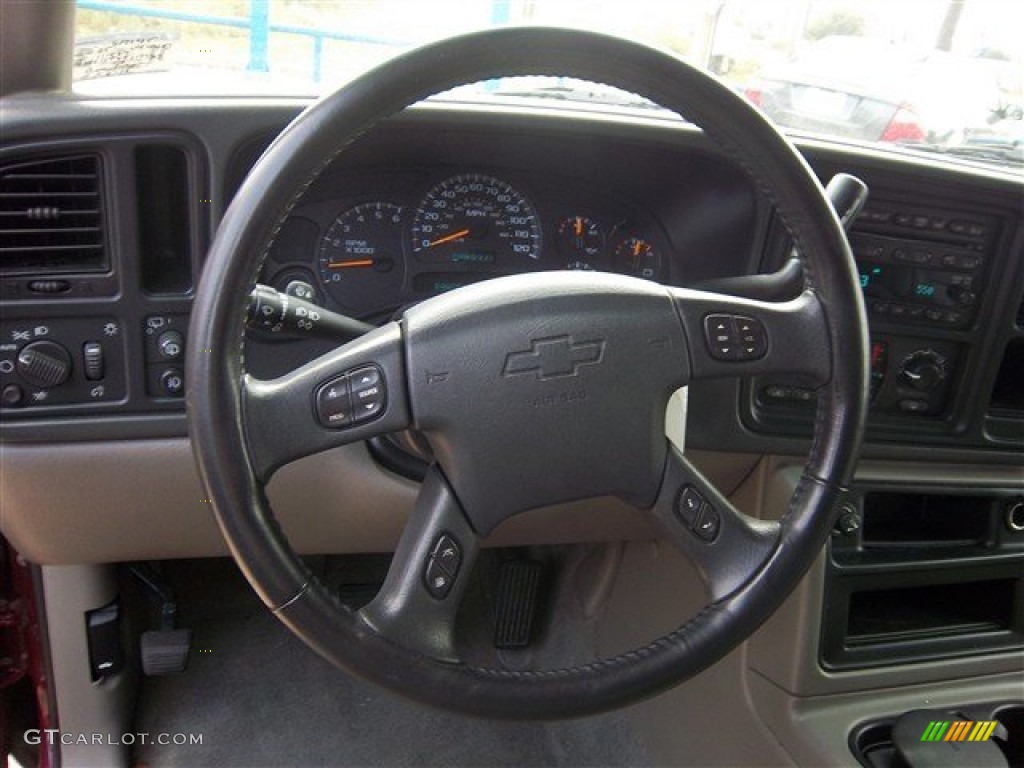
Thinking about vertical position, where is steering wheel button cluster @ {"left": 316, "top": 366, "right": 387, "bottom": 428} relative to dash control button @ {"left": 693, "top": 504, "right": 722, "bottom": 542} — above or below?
above

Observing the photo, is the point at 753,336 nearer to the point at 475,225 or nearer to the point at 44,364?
the point at 475,225

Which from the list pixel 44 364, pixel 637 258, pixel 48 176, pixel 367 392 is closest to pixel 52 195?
pixel 48 176

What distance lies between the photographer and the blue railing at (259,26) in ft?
5.05

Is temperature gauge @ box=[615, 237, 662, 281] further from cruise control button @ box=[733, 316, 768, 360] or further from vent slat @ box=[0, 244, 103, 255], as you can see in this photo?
vent slat @ box=[0, 244, 103, 255]

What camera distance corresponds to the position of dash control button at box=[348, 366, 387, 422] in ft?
3.04

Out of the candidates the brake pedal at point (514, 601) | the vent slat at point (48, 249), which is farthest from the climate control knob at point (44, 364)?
the brake pedal at point (514, 601)

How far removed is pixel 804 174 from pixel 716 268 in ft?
1.66

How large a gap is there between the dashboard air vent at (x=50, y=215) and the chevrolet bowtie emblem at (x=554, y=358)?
65cm

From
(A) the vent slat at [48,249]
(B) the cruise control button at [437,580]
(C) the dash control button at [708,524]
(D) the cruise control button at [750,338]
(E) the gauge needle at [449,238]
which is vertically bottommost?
(B) the cruise control button at [437,580]

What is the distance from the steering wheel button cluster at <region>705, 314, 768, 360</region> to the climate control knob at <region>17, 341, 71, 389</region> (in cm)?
84

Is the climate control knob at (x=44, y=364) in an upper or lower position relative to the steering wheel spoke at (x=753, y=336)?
lower

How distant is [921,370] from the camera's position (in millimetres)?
1597

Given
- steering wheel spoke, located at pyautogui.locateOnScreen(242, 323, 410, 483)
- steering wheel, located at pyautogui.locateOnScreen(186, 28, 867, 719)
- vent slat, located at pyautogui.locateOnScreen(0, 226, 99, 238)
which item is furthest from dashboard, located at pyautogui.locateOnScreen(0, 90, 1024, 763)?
steering wheel spoke, located at pyautogui.locateOnScreen(242, 323, 410, 483)

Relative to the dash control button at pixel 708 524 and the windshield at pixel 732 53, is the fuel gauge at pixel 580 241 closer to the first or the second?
the windshield at pixel 732 53
